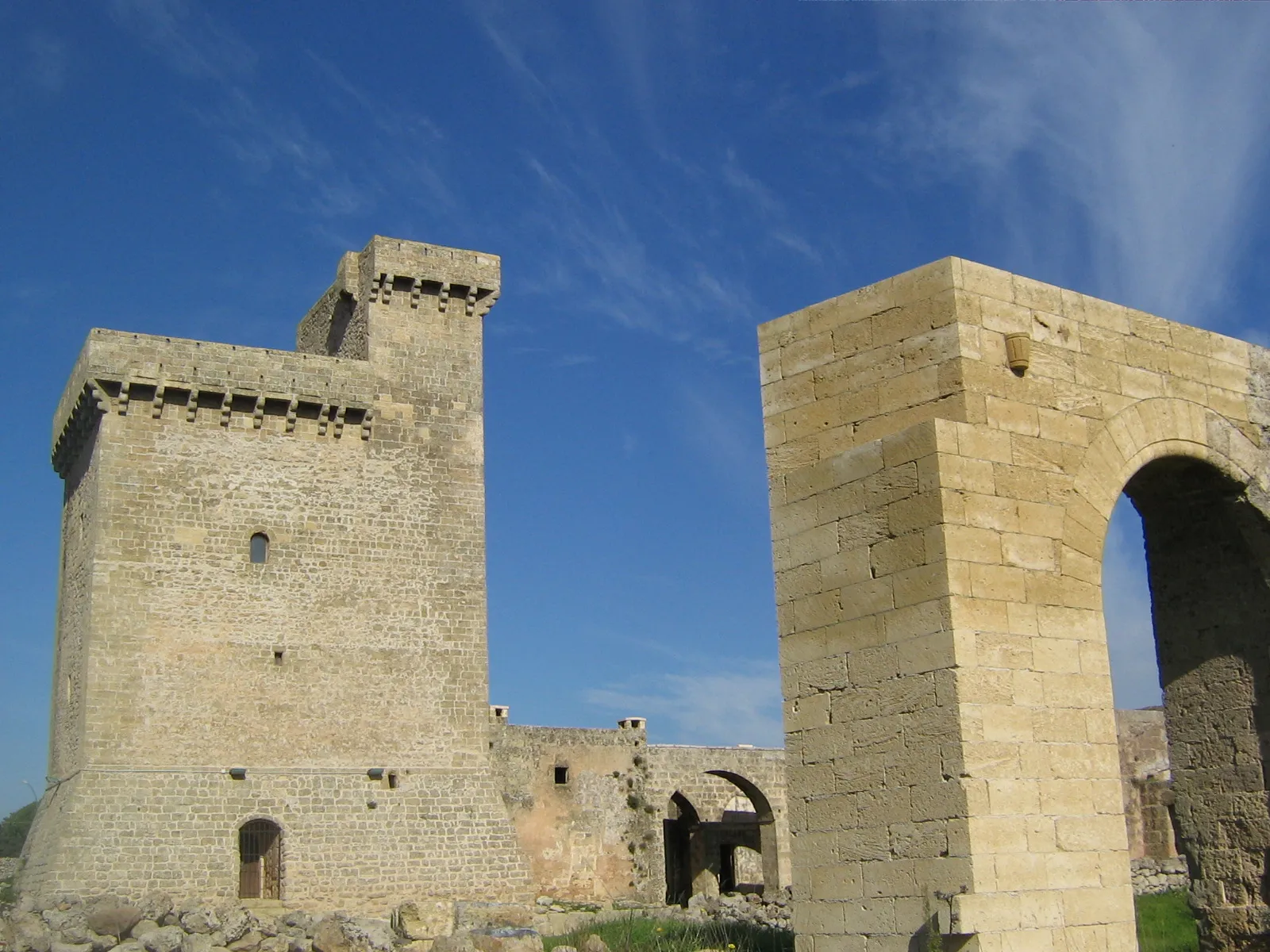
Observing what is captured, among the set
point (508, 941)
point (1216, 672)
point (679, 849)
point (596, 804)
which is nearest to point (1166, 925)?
point (1216, 672)

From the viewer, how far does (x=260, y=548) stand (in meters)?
18.1

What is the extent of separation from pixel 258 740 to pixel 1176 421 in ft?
38.8

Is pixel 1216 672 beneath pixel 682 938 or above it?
above

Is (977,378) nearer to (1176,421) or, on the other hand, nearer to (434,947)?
(1176,421)

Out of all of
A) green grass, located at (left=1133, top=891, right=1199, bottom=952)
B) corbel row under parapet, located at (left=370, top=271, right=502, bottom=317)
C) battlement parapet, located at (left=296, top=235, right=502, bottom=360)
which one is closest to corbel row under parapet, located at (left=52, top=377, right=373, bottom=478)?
battlement parapet, located at (left=296, top=235, right=502, bottom=360)

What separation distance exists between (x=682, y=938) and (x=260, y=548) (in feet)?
29.1

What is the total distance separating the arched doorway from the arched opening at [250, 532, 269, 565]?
11.1 meters

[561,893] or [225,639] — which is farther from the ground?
[225,639]

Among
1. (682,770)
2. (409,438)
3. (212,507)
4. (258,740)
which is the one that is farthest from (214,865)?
(682,770)

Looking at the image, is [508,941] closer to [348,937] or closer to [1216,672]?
[348,937]

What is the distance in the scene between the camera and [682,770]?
81.1 feet

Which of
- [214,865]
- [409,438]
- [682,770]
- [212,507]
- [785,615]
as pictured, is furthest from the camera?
[682,770]

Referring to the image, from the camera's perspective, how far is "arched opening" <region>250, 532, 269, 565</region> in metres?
18.0

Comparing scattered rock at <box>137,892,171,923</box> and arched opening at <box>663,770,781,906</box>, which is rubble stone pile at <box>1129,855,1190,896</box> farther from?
scattered rock at <box>137,892,171,923</box>
